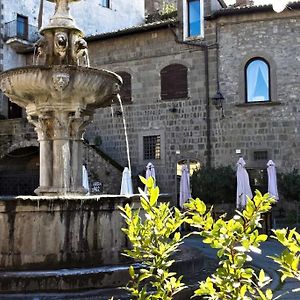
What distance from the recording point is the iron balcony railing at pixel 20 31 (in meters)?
27.1

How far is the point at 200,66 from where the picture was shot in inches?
852

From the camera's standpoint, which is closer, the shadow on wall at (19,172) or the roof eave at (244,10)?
the roof eave at (244,10)

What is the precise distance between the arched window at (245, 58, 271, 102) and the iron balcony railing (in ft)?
39.8

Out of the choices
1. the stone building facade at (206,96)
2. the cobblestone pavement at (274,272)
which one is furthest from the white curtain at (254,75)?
the cobblestone pavement at (274,272)

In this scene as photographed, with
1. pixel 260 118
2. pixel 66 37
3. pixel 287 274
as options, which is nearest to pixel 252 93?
pixel 260 118

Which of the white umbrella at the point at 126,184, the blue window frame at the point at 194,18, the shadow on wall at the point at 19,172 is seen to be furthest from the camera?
the blue window frame at the point at 194,18

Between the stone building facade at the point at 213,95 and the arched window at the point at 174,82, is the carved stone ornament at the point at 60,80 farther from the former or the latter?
the arched window at the point at 174,82

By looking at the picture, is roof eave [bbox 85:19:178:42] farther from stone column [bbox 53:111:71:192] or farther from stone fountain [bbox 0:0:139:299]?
stone column [bbox 53:111:71:192]

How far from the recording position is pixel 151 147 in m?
22.7

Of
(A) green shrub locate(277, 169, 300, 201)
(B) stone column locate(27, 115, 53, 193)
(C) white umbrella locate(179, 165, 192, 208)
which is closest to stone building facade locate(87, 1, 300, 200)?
(A) green shrub locate(277, 169, 300, 201)

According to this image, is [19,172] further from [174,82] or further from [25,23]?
[174,82]

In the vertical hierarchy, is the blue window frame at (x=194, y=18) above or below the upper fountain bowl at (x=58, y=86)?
Result: above

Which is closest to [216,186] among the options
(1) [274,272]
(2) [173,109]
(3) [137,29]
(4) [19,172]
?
(2) [173,109]

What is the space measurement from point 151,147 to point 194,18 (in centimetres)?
548
